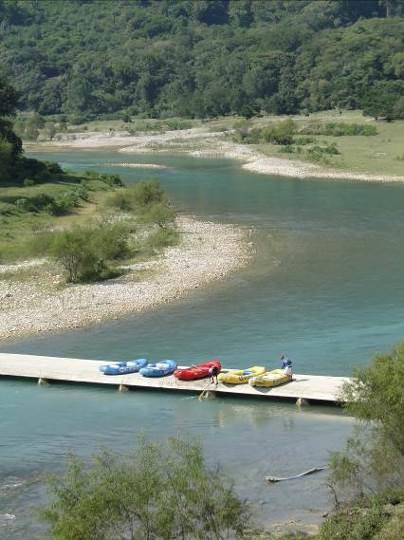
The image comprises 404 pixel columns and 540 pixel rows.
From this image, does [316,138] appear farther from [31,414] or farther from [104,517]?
[104,517]

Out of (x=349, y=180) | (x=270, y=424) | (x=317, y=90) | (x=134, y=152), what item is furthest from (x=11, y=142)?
(x=317, y=90)

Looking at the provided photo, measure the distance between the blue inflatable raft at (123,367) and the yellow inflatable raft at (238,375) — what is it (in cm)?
310

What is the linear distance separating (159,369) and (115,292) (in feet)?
40.7

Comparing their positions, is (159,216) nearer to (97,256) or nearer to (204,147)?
(97,256)

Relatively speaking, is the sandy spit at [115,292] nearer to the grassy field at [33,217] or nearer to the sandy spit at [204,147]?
the grassy field at [33,217]

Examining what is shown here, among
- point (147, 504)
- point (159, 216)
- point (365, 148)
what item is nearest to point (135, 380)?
point (147, 504)

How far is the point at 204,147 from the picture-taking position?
12975 cm

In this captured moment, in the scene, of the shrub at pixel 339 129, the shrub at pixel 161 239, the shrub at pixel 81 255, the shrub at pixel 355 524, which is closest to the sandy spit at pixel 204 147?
the shrub at pixel 339 129

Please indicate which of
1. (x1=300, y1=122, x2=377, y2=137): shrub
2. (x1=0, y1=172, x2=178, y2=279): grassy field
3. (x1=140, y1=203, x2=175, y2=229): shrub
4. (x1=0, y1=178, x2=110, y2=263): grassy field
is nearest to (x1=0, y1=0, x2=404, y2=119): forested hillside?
(x1=300, y1=122, x2=377, y2=137): shrub

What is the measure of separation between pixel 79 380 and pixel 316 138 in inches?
3558

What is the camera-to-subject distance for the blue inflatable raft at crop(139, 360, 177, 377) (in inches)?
1341

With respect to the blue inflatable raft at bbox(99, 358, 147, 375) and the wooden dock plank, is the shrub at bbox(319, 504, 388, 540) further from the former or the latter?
the blue inflatable raft at bbox(99, 358, 147, 375)

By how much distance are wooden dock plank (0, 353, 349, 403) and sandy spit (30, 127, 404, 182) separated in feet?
186

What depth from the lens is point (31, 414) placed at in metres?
32.2
